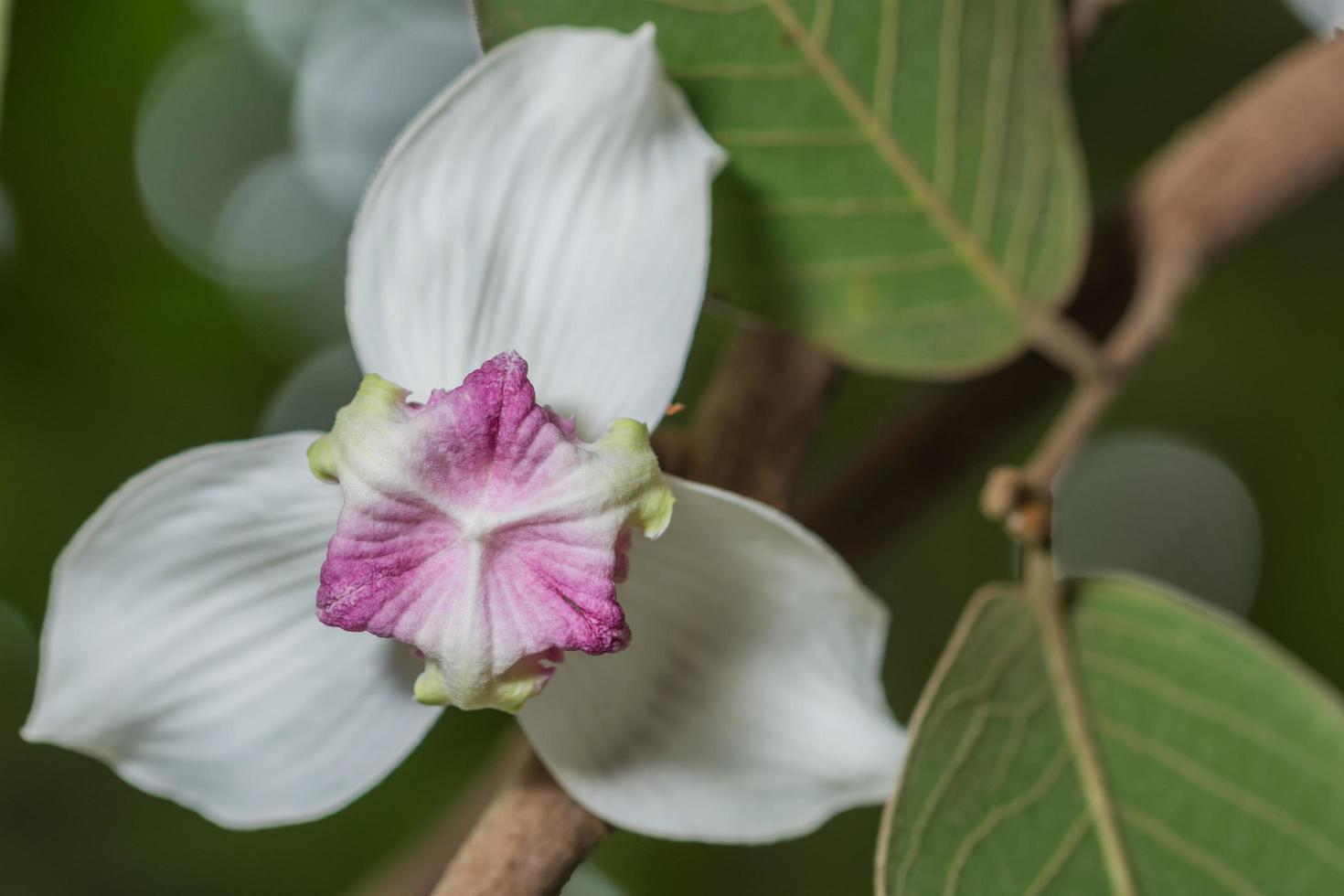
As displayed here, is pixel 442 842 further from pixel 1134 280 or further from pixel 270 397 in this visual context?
pixel 270 397

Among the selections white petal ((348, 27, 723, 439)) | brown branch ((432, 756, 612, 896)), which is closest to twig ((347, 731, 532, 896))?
brown branch ((432, 756, 612, 896))

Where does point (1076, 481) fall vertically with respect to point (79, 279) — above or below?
below

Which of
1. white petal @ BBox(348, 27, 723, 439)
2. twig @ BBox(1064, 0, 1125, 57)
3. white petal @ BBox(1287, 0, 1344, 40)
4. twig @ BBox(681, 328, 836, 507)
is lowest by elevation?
twig @ BBox(681, 328, 836, 507)

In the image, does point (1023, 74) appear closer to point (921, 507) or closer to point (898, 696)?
point (921, 507)

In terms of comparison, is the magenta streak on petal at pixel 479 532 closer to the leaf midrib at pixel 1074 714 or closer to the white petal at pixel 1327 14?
the leaf midrib at pixel 1074 714

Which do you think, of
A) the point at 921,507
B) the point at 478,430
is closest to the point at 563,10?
the point at 478,430

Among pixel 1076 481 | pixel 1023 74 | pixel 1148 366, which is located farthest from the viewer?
pixel 1076 481

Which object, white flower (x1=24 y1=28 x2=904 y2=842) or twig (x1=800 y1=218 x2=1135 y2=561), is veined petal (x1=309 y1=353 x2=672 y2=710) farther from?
twig (x1=800 y1=218 x2=1135 y2=561)

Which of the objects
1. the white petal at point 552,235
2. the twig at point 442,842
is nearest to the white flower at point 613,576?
the white petal at point 552,235
